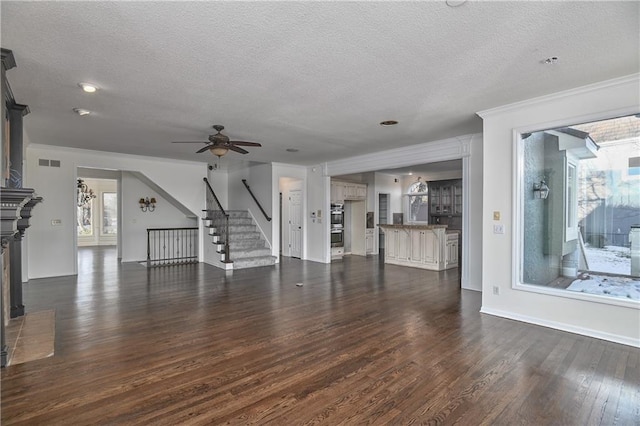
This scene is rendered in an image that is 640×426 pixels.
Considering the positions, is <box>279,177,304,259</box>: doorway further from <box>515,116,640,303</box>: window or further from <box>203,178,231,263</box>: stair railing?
<box>515,116,640,303</box>: window

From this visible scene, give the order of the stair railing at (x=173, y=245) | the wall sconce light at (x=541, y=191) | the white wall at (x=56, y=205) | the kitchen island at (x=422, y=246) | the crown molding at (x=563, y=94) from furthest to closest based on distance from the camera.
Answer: the stair railing at (x=173, y=245) < the kitchen island at (x=422, y=246) < the white wall at (x=56, y=205) < the wall sconce light at (x=541, y=191) < the crown molding at (x=563, y=94)

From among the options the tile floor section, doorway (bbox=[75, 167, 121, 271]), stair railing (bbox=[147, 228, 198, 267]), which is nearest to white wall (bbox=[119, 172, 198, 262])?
stair railing (bbox=[147, 228, 198, 267])

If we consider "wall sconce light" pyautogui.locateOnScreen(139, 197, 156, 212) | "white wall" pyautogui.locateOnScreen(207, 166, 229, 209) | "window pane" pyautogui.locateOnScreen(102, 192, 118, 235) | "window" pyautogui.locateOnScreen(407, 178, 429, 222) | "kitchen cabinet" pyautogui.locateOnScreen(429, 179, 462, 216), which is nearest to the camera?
"wall sconce light" pyautogui.locateOnScreen(139, 197, 156, 212)

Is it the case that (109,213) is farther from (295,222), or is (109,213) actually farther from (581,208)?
(581,208)

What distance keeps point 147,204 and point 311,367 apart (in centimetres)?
833

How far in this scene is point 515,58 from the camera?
2863 millimetres

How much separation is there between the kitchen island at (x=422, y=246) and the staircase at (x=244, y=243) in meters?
3.16

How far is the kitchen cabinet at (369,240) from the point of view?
10383mm

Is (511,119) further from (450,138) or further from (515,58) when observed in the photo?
(450,138)

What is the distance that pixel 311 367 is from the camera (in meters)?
2.86

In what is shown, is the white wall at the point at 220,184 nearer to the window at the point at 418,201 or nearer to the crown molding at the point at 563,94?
the window at the point at 418,201

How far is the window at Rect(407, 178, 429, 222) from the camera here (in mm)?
11719

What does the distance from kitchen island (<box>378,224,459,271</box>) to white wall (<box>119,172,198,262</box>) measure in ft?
21.2

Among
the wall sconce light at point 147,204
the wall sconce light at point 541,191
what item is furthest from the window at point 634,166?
the wall sconce light at point 147,204
